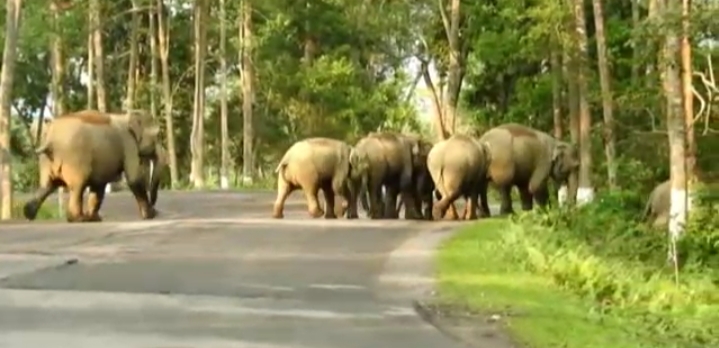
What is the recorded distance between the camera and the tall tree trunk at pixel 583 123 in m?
Result: 35.4

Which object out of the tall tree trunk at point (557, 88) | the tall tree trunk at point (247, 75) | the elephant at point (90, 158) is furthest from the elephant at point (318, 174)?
the tall tree trunk at point (247, 75)

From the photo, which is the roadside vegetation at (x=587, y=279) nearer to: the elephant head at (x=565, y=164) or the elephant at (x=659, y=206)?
the elephant at (x=659, y=206)

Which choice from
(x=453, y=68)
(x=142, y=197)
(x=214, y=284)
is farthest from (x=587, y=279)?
(x=453, y=68)

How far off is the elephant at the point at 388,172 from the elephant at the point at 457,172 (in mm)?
640

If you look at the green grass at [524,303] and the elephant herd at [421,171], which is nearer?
the green grass at [524,303]

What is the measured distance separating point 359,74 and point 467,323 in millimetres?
51715

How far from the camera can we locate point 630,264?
22.6 m

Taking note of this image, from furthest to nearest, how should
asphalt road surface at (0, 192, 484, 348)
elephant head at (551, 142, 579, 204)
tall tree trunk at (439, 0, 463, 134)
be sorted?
tall tree trunk at (439, 0, 463, 134) → elephant head at (551, 142, 579, 204) → asphalt road surface at (0, 192, 484, 348)

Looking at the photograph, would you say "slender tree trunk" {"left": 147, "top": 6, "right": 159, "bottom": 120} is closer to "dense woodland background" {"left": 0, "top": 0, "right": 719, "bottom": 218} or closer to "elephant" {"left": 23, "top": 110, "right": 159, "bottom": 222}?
"dense woodland background" {"left": 0, "top": 0, "right": 719, "bottom": 218}

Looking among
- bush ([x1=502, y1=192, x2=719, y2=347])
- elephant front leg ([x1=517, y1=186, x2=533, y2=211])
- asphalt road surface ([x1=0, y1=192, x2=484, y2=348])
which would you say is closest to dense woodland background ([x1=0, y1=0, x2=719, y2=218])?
elephant front leg ([x1=517, y1=186, x2=533, y2=211])

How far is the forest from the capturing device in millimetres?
24031

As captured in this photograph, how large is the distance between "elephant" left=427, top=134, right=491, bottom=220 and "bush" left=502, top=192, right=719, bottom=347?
17.2 ft

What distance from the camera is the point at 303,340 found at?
1284 centimetres

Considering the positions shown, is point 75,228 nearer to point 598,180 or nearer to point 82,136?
point 82,136
